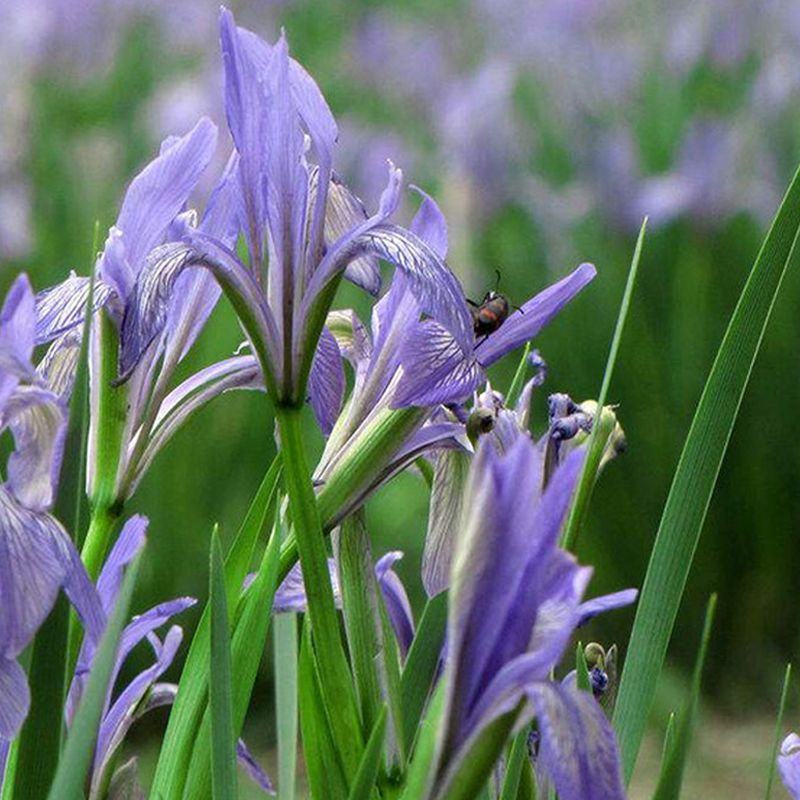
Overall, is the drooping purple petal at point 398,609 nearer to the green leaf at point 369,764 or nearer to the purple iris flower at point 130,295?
the purple iris flower at point 130,295

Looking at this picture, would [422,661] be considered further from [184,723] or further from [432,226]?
[432,226]

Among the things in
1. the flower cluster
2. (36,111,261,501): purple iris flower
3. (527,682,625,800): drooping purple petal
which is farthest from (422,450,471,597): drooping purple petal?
(527,682,625,800): drooping purple petal

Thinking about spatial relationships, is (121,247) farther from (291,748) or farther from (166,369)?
(291,748)

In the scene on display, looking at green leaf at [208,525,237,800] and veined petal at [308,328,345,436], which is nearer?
green leaf at [208,525,237,800]

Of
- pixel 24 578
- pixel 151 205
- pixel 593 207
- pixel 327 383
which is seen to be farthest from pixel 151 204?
pixel 593 207

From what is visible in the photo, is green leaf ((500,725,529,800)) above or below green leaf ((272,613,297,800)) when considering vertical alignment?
above

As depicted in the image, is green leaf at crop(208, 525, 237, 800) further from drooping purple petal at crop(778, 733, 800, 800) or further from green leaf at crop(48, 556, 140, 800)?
drooping purple petal at crop(778, 733, 800, 800)

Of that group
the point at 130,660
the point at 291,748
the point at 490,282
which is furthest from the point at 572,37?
the point at 291,748
